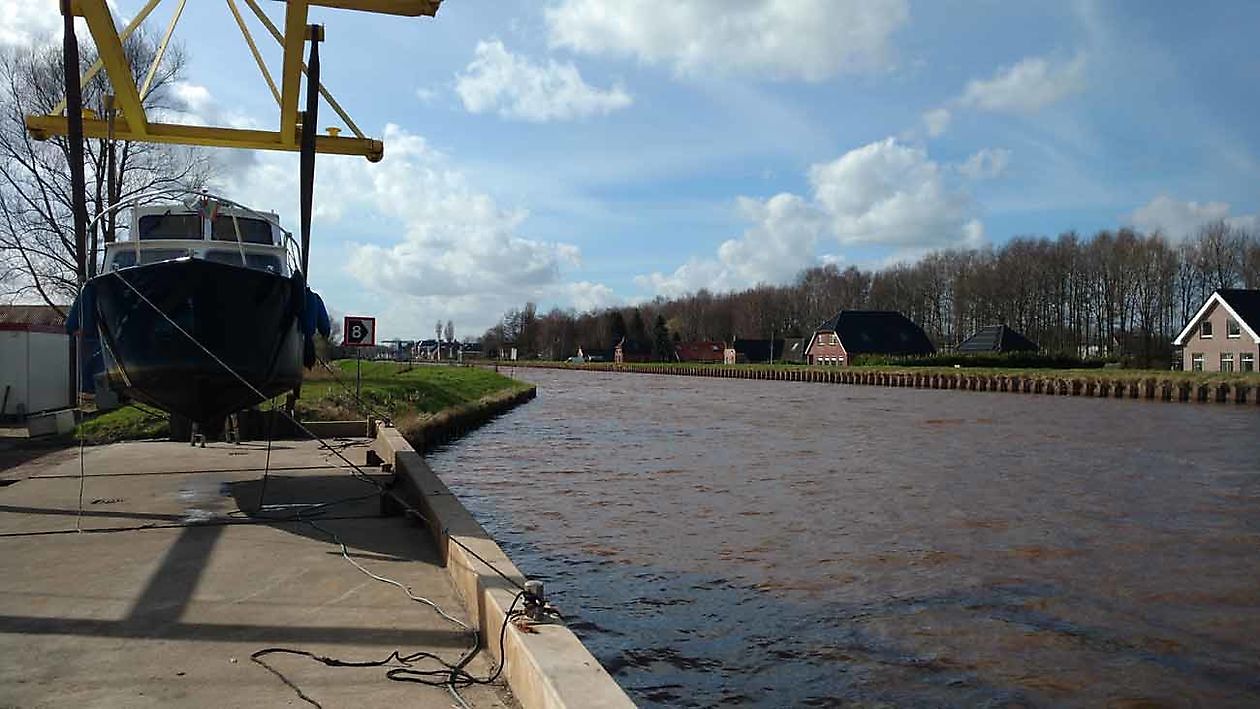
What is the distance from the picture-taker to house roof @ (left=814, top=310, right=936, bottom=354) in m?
74.5

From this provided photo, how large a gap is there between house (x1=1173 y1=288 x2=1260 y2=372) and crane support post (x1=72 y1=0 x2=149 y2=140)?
44.2 metres

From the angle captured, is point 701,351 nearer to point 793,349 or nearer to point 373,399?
point 793,349

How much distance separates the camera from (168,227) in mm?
10273

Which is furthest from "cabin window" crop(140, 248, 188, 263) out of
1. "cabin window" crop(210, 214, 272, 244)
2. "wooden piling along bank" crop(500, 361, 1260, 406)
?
"wooden piling along bank" crop(500, 361, 1260, 406)

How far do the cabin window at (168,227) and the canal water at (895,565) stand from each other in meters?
4.52

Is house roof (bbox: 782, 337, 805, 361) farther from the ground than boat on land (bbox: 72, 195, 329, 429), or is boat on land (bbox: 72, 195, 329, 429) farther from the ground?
house roof (bbox: 782, 337, 805, 361)

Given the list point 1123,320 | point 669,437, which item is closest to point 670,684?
point 669,437

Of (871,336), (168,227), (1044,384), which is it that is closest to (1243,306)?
(1044,384)

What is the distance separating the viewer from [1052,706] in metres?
5.40

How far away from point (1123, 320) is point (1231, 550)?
6781cm

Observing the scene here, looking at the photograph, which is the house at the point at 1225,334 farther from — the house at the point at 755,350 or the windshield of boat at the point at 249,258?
the house at the point at 755,350

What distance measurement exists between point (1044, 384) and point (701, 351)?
80473mm

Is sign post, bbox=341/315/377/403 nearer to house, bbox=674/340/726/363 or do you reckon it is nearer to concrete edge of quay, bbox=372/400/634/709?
concrete edge of quay, bbox=372/400/634/709

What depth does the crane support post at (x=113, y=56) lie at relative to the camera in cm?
962
